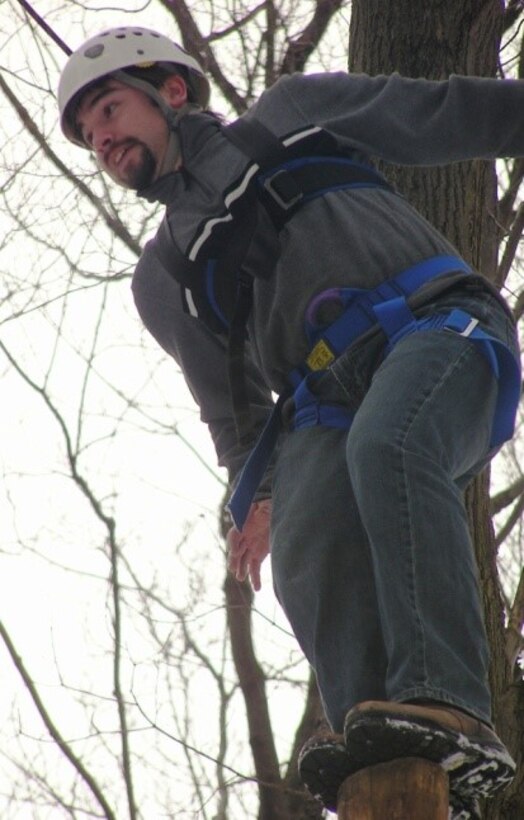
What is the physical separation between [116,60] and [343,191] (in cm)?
78

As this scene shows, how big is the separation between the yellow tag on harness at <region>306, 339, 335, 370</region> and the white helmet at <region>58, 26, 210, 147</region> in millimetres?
947

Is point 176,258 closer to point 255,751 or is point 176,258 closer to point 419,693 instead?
point 419,693

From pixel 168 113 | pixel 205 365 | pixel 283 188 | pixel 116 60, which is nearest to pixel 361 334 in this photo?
pixel 283 188

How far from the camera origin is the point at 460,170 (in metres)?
4.18

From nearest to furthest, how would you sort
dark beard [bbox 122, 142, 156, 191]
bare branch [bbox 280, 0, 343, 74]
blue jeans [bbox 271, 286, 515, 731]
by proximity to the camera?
1. blue jeans [bbox 271, 286, 515, 731]
2. dark beard [bbox 122, 142, 156, 191]
3. bare branch [bbox 280, 0, 343, 74]

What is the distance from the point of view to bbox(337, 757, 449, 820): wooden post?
230cm

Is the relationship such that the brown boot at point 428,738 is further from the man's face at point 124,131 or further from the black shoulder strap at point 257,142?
the man's face at point 124,131

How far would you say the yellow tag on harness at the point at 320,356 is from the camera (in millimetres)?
2959

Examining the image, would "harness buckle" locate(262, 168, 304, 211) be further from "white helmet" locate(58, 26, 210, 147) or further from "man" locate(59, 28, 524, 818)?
"white helmet" locate(58, 26, 210, 147)

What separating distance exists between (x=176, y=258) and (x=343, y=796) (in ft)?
4.44

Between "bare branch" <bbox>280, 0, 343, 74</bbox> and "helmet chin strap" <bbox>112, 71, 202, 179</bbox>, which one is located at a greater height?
"bare branch" <bbox>280, 0, 343, 74</bbox>

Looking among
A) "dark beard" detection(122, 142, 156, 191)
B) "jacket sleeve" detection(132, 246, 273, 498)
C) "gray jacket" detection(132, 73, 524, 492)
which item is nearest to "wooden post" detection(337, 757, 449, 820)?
"gray jacket" detection(132, 73, 524, 492)

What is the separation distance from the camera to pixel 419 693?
234 cm

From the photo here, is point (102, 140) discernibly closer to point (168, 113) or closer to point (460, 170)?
point (168, 113)
